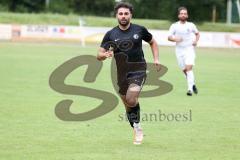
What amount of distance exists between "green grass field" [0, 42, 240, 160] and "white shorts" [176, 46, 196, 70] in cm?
88

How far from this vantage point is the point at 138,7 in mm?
78375

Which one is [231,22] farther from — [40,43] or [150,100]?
[150,100]

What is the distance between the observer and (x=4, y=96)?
17.8 meters

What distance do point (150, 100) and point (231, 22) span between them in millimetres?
54924

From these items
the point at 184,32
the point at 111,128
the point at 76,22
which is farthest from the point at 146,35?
the point at 76,22

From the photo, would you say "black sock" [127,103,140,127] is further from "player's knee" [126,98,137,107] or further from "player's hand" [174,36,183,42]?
"player's hand" [174,36,183,42]

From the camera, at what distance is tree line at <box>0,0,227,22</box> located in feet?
Answer: 217

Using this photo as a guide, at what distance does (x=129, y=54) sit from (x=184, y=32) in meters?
9.15

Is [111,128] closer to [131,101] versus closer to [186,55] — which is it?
[131,101]

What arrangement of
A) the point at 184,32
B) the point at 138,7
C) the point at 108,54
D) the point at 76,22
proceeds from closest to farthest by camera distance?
the point at 108,54
the point at 184,32
the point at 76,22
the point at 138,7

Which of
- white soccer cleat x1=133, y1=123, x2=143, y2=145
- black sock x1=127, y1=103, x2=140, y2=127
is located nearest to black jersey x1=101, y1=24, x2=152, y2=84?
black sock x1=127, y1=103, x2=140, y2=127

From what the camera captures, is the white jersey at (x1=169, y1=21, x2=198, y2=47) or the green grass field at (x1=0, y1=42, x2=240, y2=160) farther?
A: the white jersey at (x1=169, y1=21, x2=198, y2=47)

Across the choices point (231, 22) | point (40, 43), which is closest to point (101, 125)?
point (40, 43)

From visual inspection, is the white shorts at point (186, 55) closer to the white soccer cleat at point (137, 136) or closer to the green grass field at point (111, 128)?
the green grass field at point (111, 128)
